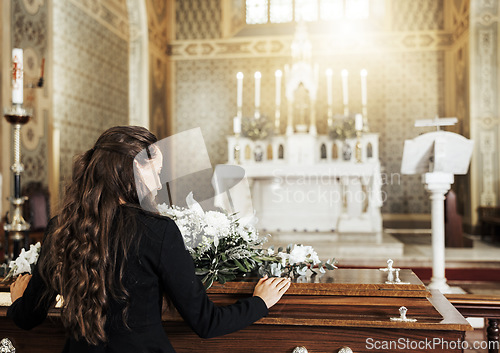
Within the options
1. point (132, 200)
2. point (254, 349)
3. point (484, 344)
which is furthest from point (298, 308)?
point (484, 344)

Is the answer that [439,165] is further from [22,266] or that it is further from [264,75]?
[264,75]

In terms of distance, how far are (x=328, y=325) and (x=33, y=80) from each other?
6.60 meters

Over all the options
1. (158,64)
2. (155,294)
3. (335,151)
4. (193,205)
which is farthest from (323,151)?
(155,294)

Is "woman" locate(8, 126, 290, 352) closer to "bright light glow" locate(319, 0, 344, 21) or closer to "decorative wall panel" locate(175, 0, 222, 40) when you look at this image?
"decorative wall panel" locate(175, 0, 222, 40)

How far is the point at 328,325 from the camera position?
187cm

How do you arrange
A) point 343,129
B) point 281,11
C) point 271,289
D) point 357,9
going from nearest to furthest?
point 271,289 → point 343,129 → point 357,9 → point 281,11

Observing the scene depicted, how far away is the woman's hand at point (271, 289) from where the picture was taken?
181cm

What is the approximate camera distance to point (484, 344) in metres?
3.19

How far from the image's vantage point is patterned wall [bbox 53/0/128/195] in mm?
7871

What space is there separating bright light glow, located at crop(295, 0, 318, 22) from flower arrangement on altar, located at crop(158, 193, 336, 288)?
10.9 meters

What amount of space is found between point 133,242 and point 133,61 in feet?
32.3

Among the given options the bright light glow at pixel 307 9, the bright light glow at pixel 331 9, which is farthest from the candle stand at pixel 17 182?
the bright light glow at pixel 331 9

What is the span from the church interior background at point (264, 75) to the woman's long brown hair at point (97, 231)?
569 centimetres

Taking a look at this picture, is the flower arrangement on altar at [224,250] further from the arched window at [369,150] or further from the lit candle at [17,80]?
→ the arched window at [369,150]
